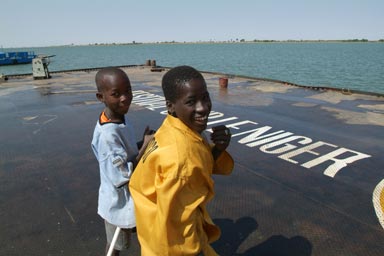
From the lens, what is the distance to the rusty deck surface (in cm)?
368

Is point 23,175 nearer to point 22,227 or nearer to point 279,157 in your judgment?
point 22,227

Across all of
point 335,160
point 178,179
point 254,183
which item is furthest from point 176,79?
point 335,160

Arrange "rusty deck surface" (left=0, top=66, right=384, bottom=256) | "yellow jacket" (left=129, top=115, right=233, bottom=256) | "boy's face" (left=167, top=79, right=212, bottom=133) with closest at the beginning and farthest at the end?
"yellow jacket" (left=129, top=115, right=233, bottom=256), "boy's face" (left=167, top=79, right=212, bottom=133), "rusty deck surface" (left=0, top=66, right=384, bottom=256)

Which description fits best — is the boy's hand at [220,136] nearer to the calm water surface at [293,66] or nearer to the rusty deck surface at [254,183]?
the rusty deck surface at [254,183]

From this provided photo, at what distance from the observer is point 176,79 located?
1738mm

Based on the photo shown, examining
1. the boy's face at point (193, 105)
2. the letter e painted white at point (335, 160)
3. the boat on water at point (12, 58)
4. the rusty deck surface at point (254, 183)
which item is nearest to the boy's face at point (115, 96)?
the boy's face at point (193, 105)

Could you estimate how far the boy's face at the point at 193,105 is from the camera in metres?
1.71

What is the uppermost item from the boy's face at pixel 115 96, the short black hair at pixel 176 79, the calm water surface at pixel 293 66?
the short black hair at pixel 176 79

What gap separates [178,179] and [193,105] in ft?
1.48

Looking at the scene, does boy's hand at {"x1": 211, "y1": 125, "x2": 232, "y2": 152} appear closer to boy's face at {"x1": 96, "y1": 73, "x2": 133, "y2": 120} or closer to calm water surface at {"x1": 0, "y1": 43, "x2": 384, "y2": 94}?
boy's face at {"x1": 96, "y1": 73, "x2": 133, "y2": 120}

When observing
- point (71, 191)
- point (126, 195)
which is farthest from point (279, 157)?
point (126, 195)

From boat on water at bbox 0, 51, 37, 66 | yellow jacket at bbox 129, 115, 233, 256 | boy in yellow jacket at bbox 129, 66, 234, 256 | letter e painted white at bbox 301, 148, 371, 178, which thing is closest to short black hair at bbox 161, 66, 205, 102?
boy in yellow jacket at bbox 129, 66, 234, 256

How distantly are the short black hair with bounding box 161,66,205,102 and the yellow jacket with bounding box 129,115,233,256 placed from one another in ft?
0.47

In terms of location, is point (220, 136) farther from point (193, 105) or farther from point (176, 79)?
point (176, 79)
